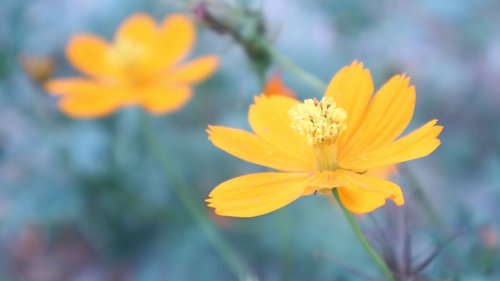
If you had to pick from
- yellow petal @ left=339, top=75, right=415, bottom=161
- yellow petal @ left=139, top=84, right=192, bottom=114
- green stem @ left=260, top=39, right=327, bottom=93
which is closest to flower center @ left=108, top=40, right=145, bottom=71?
yellow petal @ left=139, top=84, right=192, bottom=114

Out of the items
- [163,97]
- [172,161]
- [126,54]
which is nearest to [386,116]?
[163,97]

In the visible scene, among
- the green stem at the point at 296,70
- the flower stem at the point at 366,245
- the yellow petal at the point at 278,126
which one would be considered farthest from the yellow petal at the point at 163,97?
the flower stem at the point at 366,245

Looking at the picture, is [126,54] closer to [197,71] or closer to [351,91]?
[197,71]

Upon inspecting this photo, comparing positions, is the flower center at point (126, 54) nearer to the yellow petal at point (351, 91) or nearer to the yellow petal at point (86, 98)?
the yellow petal at point (86, 98)

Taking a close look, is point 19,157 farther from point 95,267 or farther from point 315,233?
point 315,233

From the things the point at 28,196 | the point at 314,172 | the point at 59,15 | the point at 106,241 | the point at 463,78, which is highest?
the point at 314,172

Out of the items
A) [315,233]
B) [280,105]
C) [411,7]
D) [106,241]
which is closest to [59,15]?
[106,241]

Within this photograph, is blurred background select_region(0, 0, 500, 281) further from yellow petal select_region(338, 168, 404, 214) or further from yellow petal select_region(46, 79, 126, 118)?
yellow petal select_region(338, 168, 404, 214)
